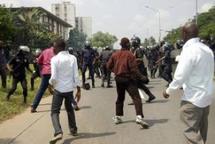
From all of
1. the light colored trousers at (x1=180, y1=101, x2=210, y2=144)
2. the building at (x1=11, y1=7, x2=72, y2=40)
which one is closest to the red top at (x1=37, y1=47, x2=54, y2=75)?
the light colored trousers at (x1=180, y1=101, x2=210, y2=144)

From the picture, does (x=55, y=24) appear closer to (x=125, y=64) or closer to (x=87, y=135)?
(x=125, y=64)

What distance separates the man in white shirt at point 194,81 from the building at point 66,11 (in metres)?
141

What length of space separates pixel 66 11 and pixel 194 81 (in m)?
144

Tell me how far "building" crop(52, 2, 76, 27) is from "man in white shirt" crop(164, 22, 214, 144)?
140588 mm

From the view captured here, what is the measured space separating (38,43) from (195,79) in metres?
58.2

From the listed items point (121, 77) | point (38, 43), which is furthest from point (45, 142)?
point (38, 43)

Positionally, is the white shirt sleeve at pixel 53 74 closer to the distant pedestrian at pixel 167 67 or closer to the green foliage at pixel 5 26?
the distant pedestrian at pixel 167 67

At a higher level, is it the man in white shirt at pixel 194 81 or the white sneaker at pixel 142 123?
the man in white shirt at pixel 194 81

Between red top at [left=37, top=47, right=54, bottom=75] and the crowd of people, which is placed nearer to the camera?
the crowd of people

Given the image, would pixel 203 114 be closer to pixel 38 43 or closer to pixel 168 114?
pixel 168 114

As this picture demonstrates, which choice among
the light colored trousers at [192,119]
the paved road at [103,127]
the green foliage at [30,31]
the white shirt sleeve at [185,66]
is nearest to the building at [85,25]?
the green foliage at [30,31]

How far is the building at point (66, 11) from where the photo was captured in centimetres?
14650

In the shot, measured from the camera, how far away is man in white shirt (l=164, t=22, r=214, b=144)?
611cm

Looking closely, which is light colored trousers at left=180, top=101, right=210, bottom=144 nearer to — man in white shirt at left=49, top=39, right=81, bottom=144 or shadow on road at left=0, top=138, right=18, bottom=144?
man in white shirt at left=49, top=39, right=81, bottom=144
